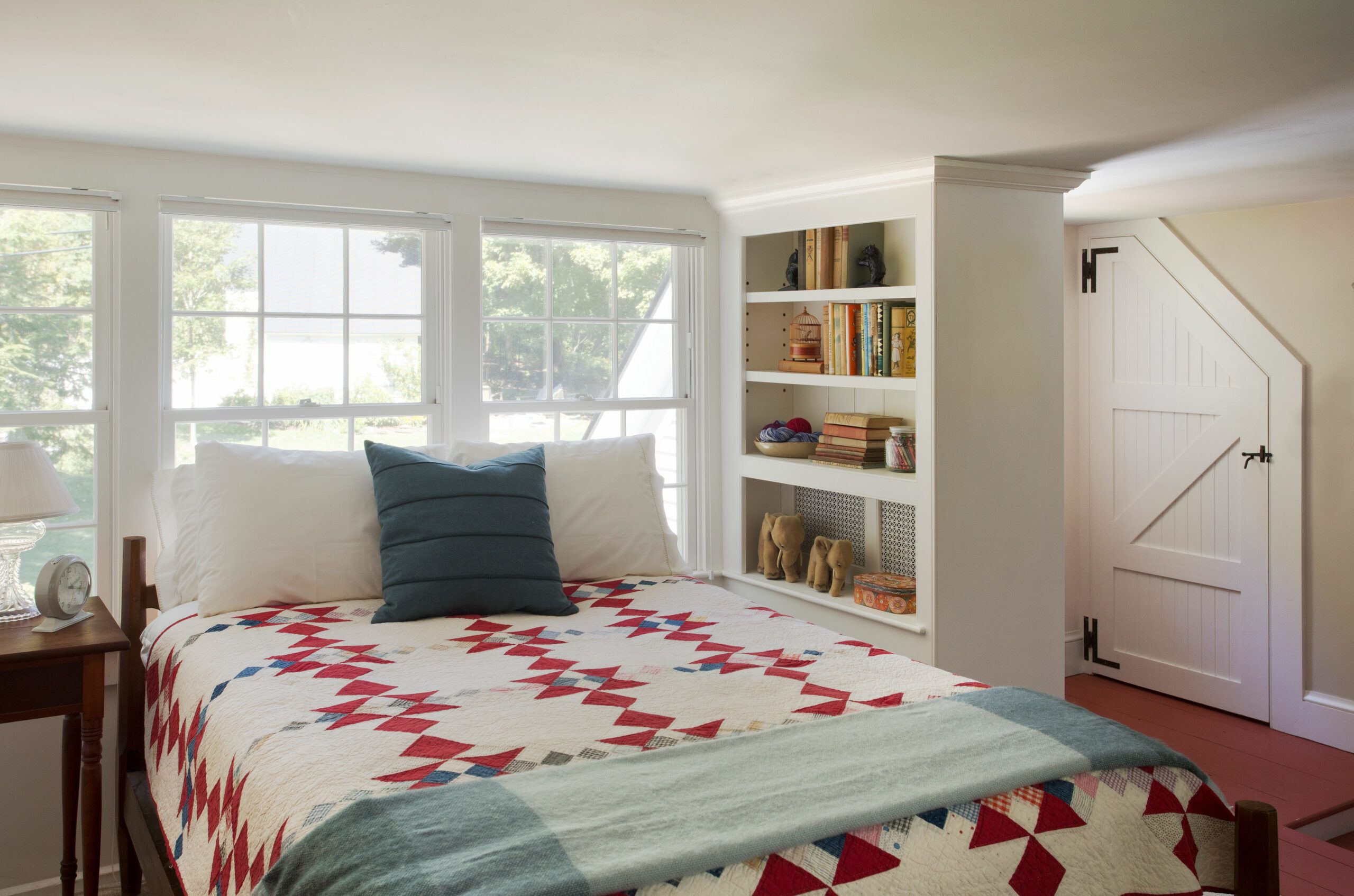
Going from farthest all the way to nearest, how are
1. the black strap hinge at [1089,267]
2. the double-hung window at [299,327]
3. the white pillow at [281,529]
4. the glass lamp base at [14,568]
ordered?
the black strap hinge at [1089,267]
the double-hung window at [299,327]
the white pillow at [281,529]
the glass lamp base at [14,568]

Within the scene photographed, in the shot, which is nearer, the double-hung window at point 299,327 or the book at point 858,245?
the double-hung window at point 299,327

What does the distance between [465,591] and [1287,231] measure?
358cm

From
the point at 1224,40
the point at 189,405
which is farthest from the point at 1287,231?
the point at 189,405

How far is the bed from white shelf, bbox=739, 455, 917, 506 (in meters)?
0.86

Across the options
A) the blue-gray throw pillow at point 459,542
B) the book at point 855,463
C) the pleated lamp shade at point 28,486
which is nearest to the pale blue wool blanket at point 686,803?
the blue-gray throw pillow at point 459,542

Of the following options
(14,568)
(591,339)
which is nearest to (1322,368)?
(591,339)

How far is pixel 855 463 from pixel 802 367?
1.50 feet

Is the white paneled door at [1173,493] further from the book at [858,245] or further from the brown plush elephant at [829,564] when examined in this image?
the brown plush elephant at [829,564]

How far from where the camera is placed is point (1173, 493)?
447 centimetres

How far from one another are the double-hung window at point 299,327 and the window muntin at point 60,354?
0.64 feet

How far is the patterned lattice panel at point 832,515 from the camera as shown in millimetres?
3936

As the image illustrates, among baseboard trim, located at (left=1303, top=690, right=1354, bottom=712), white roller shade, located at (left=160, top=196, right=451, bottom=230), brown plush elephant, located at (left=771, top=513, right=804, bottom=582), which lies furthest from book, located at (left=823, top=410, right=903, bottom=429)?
baseboard trim, located at (left=1303, top=690, right=1354, bottom=712)

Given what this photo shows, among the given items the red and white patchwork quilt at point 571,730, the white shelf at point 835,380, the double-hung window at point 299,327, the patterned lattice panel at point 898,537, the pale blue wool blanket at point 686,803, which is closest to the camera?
the pale blue wool blanket at point 686,803

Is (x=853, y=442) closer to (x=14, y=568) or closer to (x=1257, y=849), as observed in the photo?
(x=1257, y=849)
